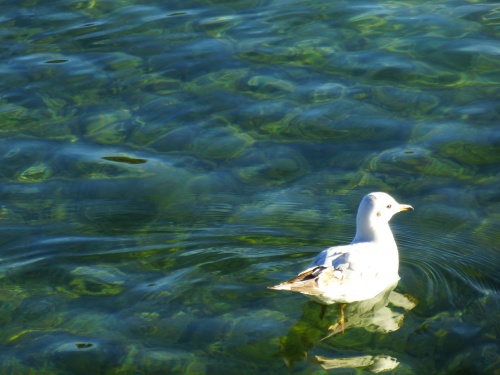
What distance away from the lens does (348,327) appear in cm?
671

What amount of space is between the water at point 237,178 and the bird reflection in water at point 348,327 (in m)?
0.02

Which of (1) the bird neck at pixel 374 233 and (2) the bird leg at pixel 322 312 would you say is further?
(1) the bird neck at pixel 374 233

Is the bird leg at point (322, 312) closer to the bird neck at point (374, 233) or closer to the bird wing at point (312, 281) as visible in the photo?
the bird wing at point (312, 281)

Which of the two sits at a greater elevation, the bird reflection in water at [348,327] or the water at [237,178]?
the water at [237,178]

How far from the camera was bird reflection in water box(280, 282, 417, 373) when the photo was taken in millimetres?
6238

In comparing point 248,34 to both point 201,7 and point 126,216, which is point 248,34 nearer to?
point 201,7

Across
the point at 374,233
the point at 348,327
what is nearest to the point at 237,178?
the point at 374,233

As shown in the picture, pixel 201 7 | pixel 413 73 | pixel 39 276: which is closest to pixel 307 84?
pixel 413 73

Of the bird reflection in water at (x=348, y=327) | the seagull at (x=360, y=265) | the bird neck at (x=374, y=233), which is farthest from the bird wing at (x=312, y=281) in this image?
the bird neck at (x=374, y=233)

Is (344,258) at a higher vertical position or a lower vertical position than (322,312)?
higher

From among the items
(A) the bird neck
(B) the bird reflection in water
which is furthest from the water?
(A) the bird neck

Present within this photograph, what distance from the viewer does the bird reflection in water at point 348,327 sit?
6.24 metres

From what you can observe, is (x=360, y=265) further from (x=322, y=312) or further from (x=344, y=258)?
(x=322, y=312)

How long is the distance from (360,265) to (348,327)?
47cm
